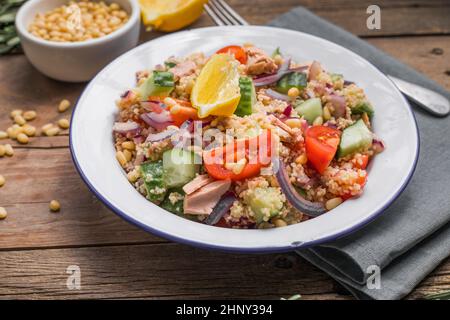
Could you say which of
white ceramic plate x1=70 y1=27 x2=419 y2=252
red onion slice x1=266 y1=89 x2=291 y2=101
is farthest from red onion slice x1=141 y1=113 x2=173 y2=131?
red onion slice x1=266 y1=89 x2=291 y2=101

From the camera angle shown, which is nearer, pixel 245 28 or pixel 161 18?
pixel 245 28

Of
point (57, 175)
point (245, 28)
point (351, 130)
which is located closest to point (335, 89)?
point (351, 130)

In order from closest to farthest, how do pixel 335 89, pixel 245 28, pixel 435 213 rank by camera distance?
pixel 435 213
pixel 335 89
pixel 245 28

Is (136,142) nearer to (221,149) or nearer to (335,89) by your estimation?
(221,149)

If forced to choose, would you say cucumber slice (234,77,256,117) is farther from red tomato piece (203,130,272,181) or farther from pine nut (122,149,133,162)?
pine nut (122,149,133,162)

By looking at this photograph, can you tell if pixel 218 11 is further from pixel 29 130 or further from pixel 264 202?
pixel 264 202

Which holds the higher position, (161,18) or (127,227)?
(161,18)

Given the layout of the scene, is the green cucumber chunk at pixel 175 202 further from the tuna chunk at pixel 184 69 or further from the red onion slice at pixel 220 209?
the tuna chunk at pixel 184 69

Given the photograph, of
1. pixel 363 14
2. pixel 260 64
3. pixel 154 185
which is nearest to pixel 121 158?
pixel 154 185
